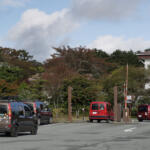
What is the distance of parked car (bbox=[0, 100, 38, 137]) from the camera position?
70.4ft

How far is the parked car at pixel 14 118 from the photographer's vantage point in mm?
21453

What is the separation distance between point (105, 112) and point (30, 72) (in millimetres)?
52055

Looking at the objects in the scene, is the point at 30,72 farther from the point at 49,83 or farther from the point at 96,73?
the point at 49,83

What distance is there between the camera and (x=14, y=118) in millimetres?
21828

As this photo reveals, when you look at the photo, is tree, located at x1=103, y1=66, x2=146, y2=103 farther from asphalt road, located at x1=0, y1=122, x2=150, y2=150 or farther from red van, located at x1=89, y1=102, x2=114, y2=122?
asphalt road, located at x1=0, y1=122, x2=150, y2=150

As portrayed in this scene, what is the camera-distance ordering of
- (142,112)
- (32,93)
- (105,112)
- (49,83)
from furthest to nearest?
(49,83) → (32,93) → (142,112) → (105,112)

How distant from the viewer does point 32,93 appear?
65062mm

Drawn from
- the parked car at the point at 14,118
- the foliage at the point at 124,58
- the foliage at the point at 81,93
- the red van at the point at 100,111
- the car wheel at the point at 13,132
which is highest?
the foliage at the point at 124,58

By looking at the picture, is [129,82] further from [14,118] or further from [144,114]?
[14,118]

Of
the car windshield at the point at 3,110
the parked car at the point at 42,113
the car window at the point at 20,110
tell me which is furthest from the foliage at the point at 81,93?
the car windshield at the point at 3,110

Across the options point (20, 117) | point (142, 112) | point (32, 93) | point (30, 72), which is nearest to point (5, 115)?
point (20, 117)

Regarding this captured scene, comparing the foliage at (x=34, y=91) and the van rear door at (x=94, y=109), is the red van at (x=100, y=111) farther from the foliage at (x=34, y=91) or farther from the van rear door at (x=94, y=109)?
the foliage at (x=34, y=91)

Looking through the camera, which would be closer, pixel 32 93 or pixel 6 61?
pixel 32 93

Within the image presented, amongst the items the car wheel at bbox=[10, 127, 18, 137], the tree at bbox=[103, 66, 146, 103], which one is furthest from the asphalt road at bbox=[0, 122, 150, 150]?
the tree at bbox=[103, 66, 146, 103]
